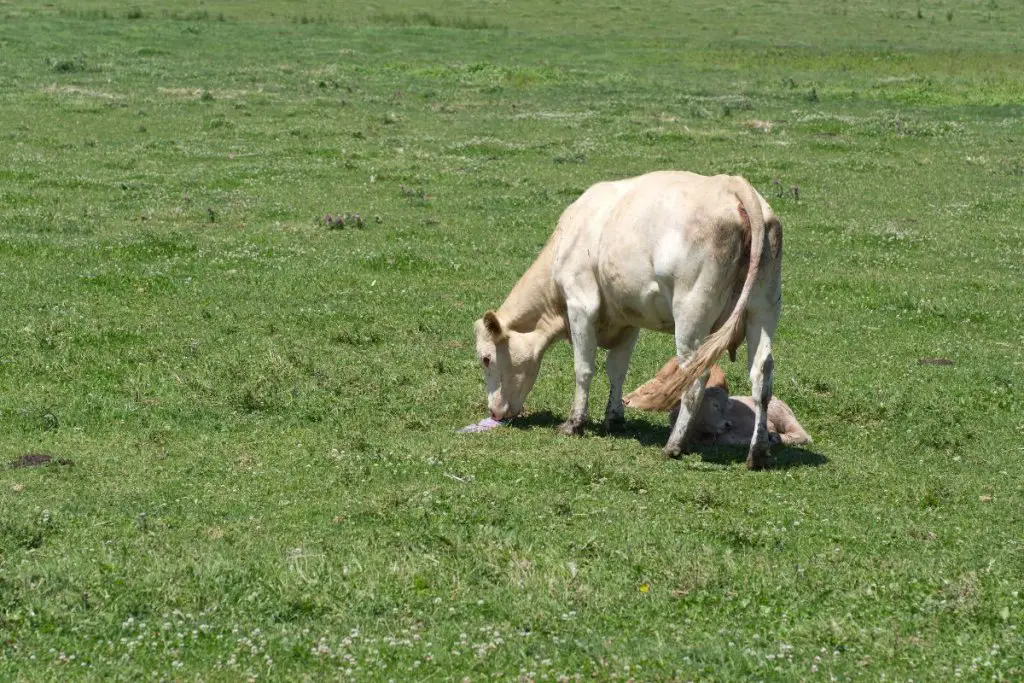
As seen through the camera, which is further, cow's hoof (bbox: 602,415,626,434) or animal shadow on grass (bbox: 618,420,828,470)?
cow's hoof (bbox: 602,415,626,434)

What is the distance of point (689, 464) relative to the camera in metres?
12.6

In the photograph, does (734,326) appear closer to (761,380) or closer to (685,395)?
(761,380)

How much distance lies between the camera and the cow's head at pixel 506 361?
14141mm

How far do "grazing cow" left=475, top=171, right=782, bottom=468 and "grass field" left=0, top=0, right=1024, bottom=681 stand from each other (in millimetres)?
617

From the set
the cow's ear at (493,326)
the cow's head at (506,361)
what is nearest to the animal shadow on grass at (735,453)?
the cow's head at (506,361)

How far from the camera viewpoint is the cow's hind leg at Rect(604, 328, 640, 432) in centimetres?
1389

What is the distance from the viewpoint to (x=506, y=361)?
46.6ft

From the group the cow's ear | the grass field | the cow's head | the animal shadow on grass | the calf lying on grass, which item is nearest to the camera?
the grass field

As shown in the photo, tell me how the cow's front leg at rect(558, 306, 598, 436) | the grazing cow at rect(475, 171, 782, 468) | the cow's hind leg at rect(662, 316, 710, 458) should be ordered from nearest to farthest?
1. the grazing cow at rect(475, 171, 782, 468)
2. the cow's hind leg at rect(662, 316, 710, 458)
3. the cow's front leg at rect(558, 306, 598, 436)

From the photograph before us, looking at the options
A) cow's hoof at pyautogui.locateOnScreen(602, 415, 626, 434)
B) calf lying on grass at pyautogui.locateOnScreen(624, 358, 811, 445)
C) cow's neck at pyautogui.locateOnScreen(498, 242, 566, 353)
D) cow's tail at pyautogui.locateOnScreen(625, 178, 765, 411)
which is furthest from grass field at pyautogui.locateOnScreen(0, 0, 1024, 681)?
cow's neck at pyautogui.locateOnScreen(498, 242, 566, 353)

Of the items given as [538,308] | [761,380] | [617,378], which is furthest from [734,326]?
[538,308]

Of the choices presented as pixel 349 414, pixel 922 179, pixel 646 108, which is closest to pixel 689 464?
→ pixel 349 414

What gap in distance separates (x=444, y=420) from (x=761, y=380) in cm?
342

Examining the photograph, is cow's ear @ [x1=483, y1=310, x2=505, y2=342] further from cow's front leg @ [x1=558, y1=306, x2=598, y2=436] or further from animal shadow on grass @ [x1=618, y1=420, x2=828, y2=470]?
animal shadow on grass @ [x1=618, y1=420, x2=828, y2=470]
